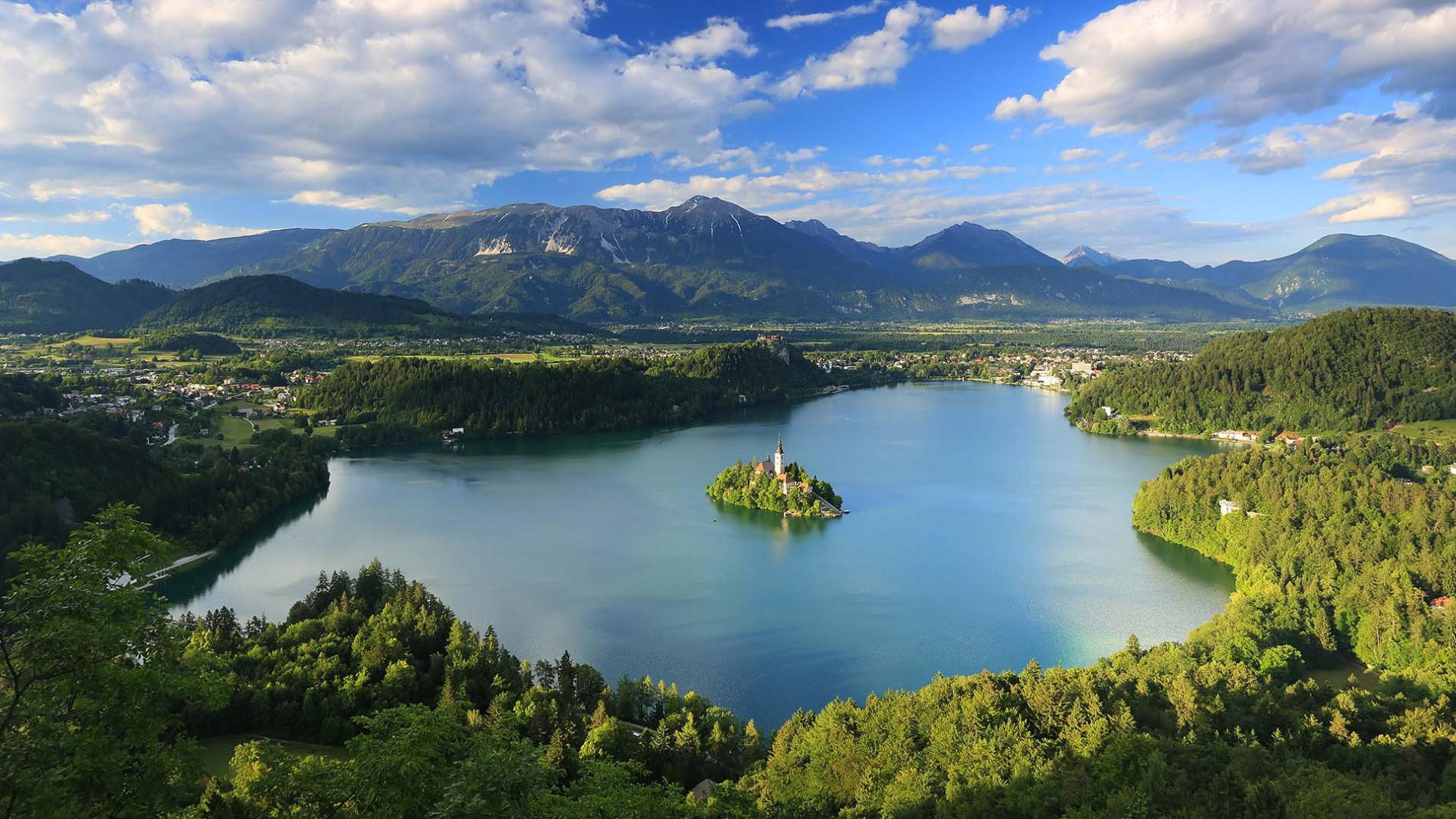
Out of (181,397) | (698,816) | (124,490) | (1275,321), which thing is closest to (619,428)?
(181,397)

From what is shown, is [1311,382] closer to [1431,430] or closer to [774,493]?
[1431,430]

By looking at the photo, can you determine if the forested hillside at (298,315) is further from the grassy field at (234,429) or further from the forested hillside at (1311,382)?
the forested hillside at (1311,382)

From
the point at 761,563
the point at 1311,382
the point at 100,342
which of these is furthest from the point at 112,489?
the point at 1311,382

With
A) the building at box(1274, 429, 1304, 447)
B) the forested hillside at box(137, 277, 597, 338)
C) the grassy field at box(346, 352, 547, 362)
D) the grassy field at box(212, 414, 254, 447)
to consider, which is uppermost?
the forested hillside at box(137, 277, 597, 338)

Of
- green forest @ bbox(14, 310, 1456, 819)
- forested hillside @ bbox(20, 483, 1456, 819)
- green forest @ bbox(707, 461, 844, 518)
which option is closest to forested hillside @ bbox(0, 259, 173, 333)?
green forest @ bbox(14, 310, 1456, 819)

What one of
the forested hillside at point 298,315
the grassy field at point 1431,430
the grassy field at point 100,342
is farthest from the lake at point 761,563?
the forested hillside at point 298,315

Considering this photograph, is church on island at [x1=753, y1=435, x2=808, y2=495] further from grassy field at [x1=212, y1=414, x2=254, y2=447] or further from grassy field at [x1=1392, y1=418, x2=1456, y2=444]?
grassy field at [x1=1392, y1=418, x2=1456, y2=444]

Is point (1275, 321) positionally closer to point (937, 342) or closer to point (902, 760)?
point (937, 342)
